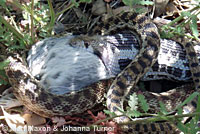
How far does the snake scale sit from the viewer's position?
3373mm

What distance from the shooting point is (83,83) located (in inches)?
143

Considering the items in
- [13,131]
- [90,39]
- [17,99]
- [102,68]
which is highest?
[90,39]

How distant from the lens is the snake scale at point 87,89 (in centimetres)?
337

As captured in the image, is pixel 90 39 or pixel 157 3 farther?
pixel 157 3

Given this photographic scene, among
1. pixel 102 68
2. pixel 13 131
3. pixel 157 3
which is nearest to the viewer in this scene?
pixel 13 131

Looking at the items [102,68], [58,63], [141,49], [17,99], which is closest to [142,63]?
[141,49]

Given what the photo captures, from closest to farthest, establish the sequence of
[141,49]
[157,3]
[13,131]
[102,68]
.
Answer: [13,131] < [102,68] < [141,49] < [157,3]

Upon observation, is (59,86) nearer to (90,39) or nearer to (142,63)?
(90,39)

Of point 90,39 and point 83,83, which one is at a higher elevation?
point 90,39

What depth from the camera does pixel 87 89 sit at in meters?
3.54

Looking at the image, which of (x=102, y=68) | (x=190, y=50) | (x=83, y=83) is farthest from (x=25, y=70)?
(x=190, y=50)

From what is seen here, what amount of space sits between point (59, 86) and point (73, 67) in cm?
32

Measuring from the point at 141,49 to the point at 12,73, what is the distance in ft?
5.84

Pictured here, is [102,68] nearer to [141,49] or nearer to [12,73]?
[141,49]
